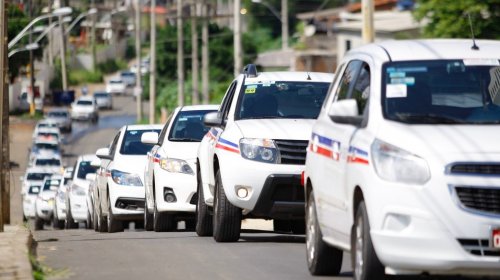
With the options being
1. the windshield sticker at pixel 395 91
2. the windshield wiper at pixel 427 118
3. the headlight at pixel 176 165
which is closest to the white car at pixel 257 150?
the headlight at pixel 176 165

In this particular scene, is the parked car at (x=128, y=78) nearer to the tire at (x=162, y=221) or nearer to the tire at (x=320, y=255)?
the tire at (x=162, y=221)

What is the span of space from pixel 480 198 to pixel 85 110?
9104cm

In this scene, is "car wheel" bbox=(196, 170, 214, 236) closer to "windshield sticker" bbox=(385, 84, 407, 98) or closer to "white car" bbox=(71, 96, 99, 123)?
"windshield sticker" bbox=(385, 84, 407, 98)

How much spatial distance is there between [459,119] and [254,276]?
248 centimetres

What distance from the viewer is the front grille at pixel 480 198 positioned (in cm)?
1017

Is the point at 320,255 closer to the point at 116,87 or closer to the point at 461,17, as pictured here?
the point at 461,17

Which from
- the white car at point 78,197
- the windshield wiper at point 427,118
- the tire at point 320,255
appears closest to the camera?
the windshield wiper at point 427,118

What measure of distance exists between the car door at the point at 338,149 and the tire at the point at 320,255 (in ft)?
0.96

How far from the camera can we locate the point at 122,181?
928 inches

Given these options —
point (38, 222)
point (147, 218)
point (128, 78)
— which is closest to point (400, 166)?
point (147, 218)

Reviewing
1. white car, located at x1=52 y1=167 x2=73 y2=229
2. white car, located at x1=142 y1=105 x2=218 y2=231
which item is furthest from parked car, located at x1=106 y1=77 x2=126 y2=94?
white car, located at x1=142 y1=105 x2=218 y2=231

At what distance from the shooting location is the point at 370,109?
1111 centimetres

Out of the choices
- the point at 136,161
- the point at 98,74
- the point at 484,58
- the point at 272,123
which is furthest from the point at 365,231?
the point at 98,74

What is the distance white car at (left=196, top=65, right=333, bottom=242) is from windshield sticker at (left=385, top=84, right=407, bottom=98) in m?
4.32
